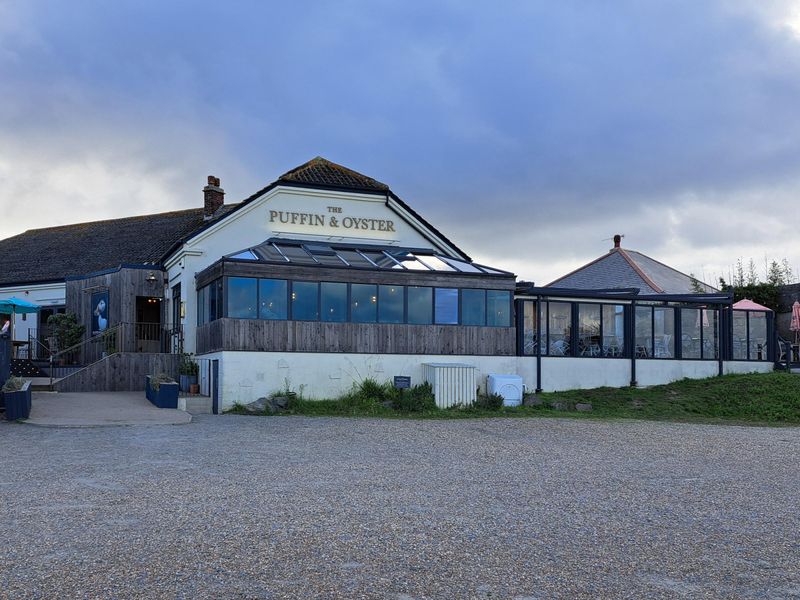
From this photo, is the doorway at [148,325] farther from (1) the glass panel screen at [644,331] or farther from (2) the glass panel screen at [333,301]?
(1) the glass panel screen at [644,331]

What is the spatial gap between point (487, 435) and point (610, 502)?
6.44m

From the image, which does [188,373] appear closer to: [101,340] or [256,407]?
[256,407]

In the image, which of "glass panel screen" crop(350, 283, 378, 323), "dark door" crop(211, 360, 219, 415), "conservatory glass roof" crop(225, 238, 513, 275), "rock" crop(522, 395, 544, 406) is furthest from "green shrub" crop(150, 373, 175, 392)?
"rock" crop(522, 395, 544, 406)

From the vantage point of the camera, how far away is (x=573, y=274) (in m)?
37.8

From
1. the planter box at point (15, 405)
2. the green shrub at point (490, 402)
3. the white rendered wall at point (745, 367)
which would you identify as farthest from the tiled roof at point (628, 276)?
the planter box at point (15, 405)

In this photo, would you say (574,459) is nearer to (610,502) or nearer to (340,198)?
(610,502)

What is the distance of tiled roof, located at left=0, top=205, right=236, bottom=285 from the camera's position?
29859 millimetres

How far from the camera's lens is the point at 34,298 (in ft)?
97.5

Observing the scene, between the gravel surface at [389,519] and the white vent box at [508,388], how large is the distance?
24.2 ft

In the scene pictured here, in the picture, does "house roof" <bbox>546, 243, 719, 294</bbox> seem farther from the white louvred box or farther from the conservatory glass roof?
the white louvred box

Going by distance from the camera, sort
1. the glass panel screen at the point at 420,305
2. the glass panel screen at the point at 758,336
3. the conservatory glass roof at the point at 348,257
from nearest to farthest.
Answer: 1. the conservatory glass roof at the point at 348,257
2. the glass panel screen at the point at 420,305
3. the glass panel screen at the point at 758,336

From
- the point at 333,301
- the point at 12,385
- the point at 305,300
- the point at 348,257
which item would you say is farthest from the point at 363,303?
the point at 12,385

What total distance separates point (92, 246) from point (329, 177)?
12679 mm

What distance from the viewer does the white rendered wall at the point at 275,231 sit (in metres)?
22.8
